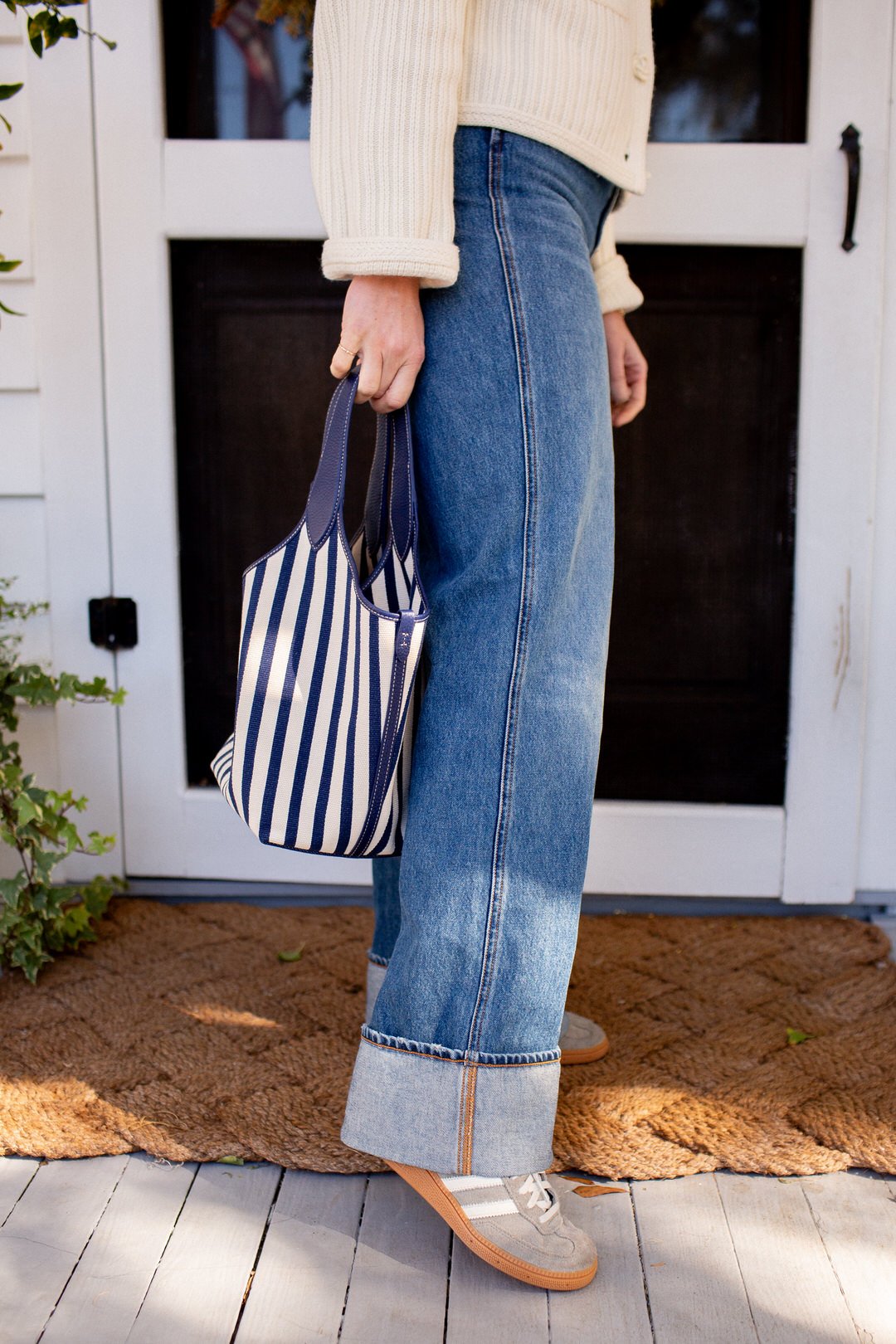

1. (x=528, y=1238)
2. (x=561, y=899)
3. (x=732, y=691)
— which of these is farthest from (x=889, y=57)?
(x=528, y=1238)

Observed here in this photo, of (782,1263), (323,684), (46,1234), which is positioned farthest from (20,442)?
(782,1263)

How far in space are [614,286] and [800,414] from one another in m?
0.54

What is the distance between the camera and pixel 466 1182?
101 cm

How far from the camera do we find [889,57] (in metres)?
1.66

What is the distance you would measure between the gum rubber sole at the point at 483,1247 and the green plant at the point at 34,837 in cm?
78

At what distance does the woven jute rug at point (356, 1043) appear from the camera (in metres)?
1.21

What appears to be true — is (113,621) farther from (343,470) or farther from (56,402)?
(343,470)

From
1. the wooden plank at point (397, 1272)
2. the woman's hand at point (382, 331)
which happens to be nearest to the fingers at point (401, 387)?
the woman's hand at point (382, 331)

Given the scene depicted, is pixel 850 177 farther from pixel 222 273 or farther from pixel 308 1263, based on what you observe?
pixel 308 1263

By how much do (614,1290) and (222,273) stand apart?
1.49m

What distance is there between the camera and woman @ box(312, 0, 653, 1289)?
957 mm

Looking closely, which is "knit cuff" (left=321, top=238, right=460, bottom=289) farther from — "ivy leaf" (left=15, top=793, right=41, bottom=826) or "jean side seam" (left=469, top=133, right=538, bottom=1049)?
"ivy leaf" (left=15, top=793, right=41, bottom=826)

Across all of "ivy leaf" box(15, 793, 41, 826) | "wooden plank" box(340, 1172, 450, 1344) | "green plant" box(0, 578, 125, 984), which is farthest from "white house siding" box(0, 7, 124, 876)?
"wooden plank" box(340, 1172, 450, 1344)

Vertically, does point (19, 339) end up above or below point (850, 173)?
below
